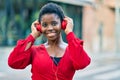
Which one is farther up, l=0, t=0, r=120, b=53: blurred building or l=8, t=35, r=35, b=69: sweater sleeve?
l=8, t=35, r=35, b=69: sweater sleeve

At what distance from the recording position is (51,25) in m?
3.31

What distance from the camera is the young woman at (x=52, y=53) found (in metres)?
3.25

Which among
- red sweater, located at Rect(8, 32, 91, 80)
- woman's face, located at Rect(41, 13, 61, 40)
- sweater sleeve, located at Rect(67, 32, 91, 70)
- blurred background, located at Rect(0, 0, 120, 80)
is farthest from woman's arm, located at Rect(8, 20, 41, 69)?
blurred background, located at Rect(0, 0, 120, 80)

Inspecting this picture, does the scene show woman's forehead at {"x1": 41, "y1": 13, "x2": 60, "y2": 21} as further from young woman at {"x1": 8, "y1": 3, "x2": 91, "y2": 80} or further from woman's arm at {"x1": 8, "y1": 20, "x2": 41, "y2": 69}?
woman's arm at {"x1": 8, "y1": 20, "x2": 41, "y2": 69}

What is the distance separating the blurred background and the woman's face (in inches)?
439

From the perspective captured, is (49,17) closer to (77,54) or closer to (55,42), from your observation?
(55,42)

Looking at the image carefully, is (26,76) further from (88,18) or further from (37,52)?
(88,18)

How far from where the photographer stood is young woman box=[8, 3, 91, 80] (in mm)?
3252

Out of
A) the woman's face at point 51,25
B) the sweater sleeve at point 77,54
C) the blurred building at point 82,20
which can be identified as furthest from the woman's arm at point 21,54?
the blurred building at point 82,20

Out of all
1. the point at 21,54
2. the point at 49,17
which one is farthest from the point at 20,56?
the point at 49,17

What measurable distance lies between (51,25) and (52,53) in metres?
0.22

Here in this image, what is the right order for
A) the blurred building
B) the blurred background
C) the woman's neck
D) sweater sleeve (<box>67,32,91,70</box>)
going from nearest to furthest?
sweater sleeve (<box>67,32,91,70</box>), the woman's neck, the blurred background, the blurred building

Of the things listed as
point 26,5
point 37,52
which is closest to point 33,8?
point 26,5

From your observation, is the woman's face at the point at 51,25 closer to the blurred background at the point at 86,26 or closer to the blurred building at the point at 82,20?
the blurred background at the point at 86,26
